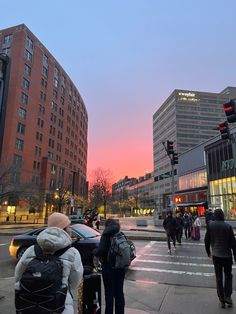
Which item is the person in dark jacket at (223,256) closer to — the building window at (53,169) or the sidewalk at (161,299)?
the sidewalk at (161,299)

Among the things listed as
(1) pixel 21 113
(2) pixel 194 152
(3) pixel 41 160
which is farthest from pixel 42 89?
(2) pixel 194 152

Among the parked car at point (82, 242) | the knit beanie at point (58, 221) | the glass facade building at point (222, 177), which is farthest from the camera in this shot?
the glass facade building at point (222, 177)

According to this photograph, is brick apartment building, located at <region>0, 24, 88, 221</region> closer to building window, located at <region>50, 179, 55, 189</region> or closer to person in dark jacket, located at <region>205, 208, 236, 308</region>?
building window, located at <region>50, 179, 55, 189</region>

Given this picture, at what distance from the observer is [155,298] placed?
6660 millimetres

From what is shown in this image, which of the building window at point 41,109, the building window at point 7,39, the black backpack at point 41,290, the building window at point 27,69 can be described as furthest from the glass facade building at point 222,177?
the building window at point 7,39

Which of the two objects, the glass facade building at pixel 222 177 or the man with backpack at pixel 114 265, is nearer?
the man with backpack at pixel 114 265

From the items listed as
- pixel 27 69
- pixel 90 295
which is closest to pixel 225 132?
pixel 90 295

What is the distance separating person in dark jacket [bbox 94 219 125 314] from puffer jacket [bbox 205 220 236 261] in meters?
2.32

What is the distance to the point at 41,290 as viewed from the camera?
8.42 ft

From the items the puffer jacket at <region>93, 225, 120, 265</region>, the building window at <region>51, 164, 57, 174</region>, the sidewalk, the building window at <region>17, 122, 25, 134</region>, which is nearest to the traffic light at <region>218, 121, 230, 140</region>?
the sidewalk

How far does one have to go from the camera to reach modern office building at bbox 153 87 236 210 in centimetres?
13700

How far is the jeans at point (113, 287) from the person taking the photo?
4.73 metres

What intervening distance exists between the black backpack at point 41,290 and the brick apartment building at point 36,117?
4252 cm

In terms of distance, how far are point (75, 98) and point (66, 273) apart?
314 ft
